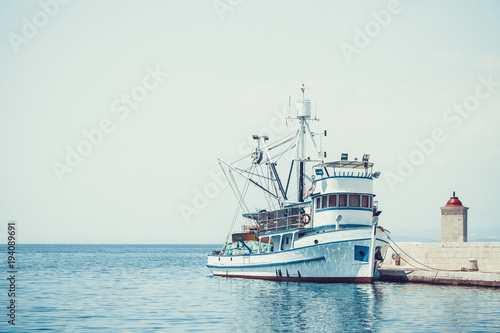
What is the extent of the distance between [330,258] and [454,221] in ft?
36.2

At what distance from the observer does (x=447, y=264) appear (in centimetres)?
4409

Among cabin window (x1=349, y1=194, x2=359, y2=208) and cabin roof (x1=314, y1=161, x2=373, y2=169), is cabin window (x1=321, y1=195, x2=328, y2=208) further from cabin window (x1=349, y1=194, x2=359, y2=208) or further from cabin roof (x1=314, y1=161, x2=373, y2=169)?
cabin roof (x1=314, y1=161, x2=373, y2=169)

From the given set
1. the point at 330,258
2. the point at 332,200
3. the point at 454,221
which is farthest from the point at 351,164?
the point at 454,221

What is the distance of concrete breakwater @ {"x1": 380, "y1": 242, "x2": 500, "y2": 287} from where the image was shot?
133 ft

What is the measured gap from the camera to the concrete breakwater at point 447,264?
40.5 meters

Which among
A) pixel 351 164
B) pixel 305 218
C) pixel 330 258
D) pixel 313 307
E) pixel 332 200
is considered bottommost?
pixel 313 307

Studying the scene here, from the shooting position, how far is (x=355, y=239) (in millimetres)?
40219

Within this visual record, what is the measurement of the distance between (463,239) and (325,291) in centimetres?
1310

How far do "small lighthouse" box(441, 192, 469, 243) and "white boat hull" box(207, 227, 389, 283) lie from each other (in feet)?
17.9

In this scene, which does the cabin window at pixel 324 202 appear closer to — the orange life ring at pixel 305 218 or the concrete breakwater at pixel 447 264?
the orange life ring at pixel 305 218

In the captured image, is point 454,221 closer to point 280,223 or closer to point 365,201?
point 365,201

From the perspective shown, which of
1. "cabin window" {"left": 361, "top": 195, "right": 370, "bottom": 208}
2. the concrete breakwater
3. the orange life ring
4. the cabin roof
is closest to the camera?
the concrete breakwater

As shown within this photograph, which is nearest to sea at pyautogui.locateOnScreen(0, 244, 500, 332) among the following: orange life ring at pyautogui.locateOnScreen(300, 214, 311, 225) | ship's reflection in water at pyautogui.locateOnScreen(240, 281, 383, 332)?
ship's reflection in water at pyautogui.locateOnScreen(240, 281, 383, 332)

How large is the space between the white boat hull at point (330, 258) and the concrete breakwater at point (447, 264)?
9.92ft
